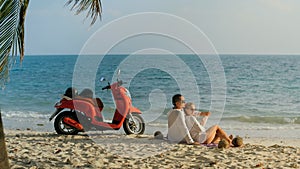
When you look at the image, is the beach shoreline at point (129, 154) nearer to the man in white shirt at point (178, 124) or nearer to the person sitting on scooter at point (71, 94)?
the man in white shirt at point (178, 124)

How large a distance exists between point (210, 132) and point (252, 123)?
6.97 m

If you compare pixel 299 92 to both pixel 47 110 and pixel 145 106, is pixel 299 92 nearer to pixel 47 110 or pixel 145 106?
pixel 145 106

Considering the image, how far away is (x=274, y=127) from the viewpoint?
1349 cm

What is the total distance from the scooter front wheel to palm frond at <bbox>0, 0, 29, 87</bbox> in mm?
4650

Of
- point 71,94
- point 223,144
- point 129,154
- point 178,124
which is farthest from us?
Answer: point 71,94

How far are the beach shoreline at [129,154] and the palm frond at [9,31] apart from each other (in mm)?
2095

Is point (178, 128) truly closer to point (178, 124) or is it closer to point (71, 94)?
point (178, 124)

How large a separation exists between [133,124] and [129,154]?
7.00 feet

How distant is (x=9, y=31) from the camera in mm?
4316

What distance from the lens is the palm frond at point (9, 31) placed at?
4230 millimetres

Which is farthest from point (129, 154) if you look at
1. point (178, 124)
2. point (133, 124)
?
point (133, 124)

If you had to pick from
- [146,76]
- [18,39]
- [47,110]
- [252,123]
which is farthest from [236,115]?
[146,76]

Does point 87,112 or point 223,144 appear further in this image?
point 87,112

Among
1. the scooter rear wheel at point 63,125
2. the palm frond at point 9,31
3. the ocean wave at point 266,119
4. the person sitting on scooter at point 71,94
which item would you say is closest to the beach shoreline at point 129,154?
the scooter rear wheel at point 63,125
